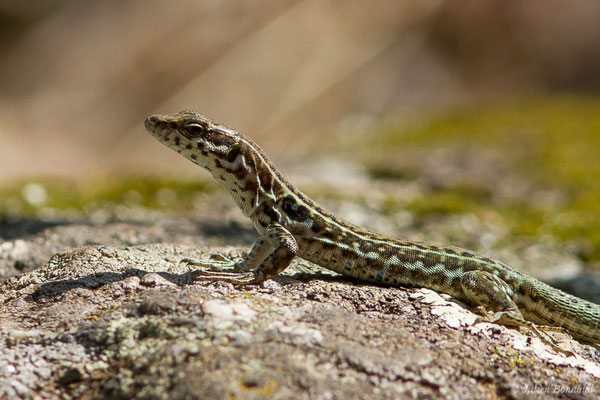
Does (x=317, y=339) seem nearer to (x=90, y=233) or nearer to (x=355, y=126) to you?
(x=90, y=233)

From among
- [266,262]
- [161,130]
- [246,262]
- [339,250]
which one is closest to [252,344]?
[266,262]

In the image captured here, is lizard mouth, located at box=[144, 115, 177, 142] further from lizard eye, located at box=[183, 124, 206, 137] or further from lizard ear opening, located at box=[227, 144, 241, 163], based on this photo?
lizard ear opening, located at box=[227, 144, 241, 163]

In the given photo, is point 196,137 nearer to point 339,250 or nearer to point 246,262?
point 246,262

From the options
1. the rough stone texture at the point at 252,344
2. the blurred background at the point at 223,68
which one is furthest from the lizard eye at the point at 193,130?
the blurred background at the point at 223,68

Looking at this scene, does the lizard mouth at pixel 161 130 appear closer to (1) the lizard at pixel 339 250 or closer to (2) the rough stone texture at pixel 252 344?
(1) the lizard at pixel 339 250

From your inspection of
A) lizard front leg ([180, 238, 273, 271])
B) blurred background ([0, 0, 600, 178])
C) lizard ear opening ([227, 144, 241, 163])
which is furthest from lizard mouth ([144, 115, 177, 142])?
blurred background ([0, 0, 600, 178])

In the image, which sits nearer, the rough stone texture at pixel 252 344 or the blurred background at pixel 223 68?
the rough stone texture at pixel 252 344
